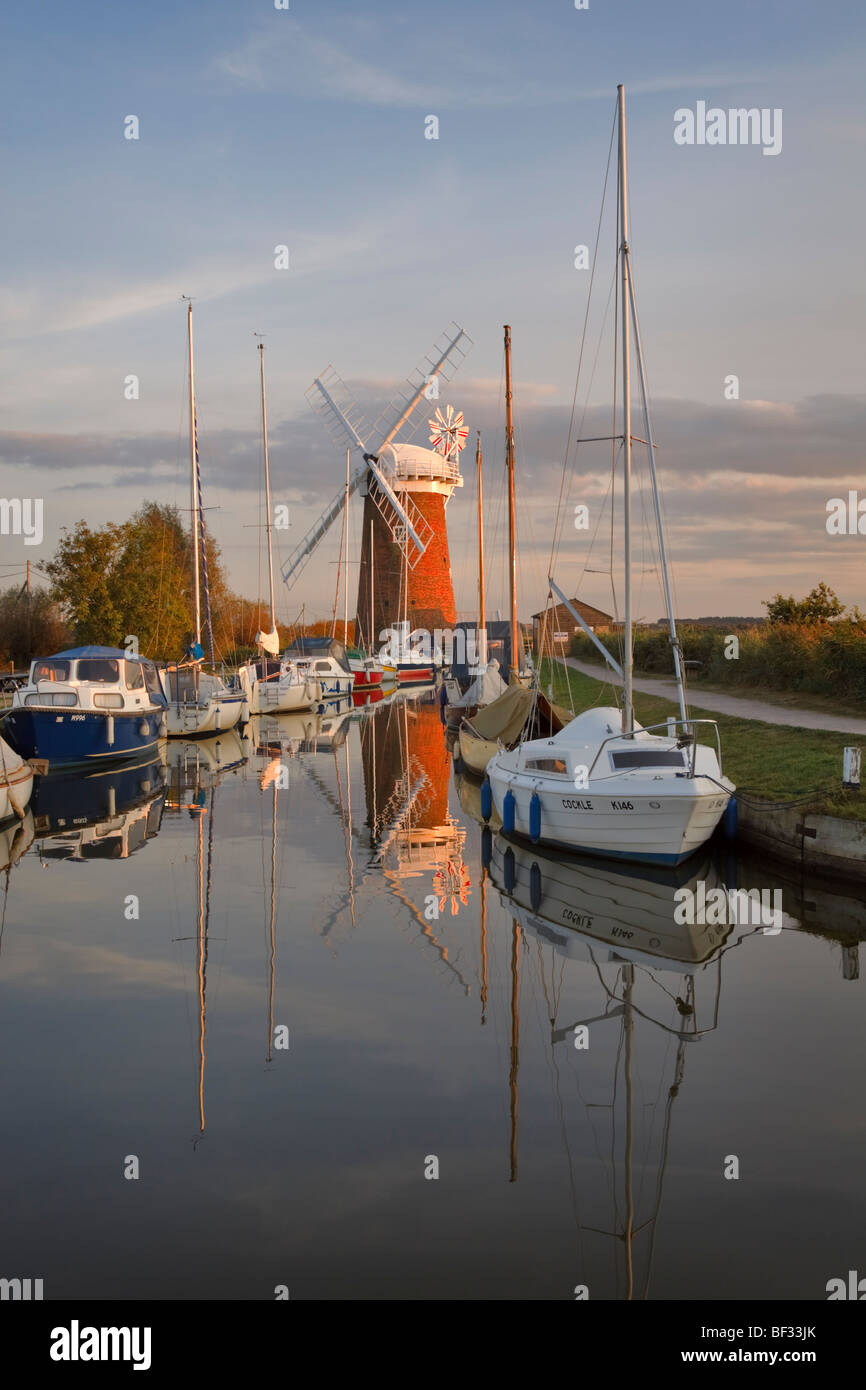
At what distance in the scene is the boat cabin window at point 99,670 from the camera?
106ft

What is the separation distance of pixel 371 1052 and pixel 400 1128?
175 centimetres

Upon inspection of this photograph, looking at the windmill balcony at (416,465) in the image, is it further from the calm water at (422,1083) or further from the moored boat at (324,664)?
the calm water at (422,1083)

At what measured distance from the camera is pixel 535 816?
18.9m

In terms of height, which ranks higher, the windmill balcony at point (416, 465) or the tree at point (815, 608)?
the windmill balcony at point (416, 465)

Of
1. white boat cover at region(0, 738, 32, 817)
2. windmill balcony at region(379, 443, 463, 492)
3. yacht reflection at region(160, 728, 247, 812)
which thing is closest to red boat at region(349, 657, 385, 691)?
windmill balcony at region(379, 443, 463, 492)

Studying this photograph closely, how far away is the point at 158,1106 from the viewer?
367 inches

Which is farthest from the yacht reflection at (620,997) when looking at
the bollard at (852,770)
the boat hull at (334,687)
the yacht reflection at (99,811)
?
the boat hull at (334,687)

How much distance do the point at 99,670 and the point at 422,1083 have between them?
25.0 metres

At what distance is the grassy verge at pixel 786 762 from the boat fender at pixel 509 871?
408 centimetres

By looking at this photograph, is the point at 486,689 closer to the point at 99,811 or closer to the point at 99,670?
the point at 99,670

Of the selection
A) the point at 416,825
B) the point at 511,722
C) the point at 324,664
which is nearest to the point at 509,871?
the point at 416,825

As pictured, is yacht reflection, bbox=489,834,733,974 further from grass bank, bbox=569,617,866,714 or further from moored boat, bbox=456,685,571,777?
grass bank, bbox=569,617,866,714

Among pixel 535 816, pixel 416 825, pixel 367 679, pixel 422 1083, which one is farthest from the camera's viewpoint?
pixel 367 679

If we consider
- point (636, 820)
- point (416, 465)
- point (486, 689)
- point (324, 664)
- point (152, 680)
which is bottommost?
point (636, 820)
